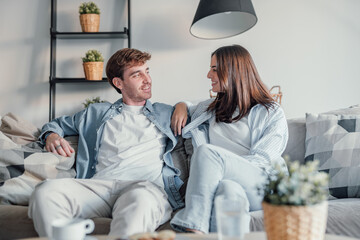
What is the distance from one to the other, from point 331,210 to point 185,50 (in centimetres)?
195

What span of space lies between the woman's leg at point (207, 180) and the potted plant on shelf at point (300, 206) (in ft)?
1.57

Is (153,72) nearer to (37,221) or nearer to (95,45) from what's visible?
(95,45)

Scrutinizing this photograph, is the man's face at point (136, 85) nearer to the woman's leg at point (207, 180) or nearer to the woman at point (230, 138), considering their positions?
the woman at point (230, 138)

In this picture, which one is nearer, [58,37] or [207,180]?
[207,180]

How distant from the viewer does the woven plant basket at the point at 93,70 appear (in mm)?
2969

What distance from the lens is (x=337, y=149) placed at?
6.07 feet

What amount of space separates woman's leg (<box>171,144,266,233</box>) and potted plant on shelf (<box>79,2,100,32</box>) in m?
1.87

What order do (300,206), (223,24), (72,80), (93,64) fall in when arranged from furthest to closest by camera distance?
(72,80) < (93,64) < (223,24) < (300,206)

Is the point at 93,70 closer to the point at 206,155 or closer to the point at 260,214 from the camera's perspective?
the point at 206,155

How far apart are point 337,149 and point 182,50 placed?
1.65 meters

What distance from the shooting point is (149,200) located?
1.47m

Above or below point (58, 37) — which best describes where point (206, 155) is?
below

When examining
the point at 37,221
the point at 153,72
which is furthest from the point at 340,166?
the point at 153,72

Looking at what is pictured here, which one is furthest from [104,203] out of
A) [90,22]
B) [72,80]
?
[90,22]
